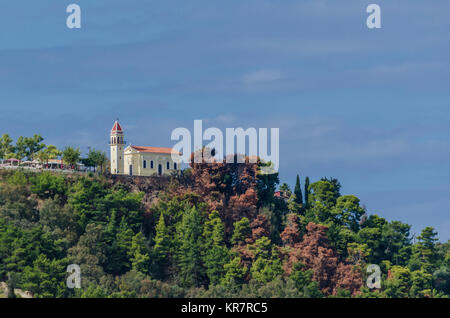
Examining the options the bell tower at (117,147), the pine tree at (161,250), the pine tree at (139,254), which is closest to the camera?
the pine tree at (139,254)

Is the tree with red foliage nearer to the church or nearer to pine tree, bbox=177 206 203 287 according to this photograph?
pine tree, bbox=177 206 203 287

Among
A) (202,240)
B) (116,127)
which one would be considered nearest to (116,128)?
(116,127)

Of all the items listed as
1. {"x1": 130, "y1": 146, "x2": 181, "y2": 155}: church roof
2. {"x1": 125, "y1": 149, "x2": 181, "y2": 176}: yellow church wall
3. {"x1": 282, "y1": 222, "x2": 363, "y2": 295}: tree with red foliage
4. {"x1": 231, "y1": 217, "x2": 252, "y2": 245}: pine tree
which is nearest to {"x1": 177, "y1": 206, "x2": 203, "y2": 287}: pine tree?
{"x1": 231, "y1": 217, "x2": 252, "y2": 245}: pine tree

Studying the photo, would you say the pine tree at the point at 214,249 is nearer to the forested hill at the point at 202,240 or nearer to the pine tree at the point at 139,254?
the forested hill at the point at 202,240

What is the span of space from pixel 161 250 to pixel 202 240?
3819 millimetres

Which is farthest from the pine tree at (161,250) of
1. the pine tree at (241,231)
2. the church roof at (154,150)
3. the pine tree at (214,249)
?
the church roof at (154,150)

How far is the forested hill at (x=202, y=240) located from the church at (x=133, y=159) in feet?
15.7

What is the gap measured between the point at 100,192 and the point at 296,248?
17754mm

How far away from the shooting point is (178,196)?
470 feet

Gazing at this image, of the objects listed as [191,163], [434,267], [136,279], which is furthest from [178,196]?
[434,267]

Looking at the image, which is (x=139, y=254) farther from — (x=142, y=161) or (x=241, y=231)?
(x=142, y=161)

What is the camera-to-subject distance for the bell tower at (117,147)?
498ft

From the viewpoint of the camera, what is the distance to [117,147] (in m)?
152
